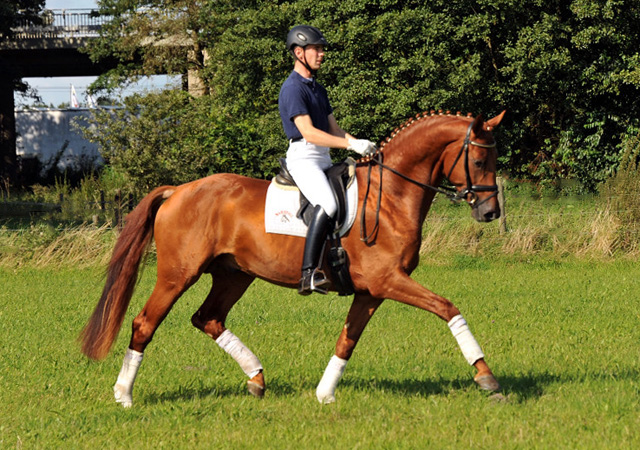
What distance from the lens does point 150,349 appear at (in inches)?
387

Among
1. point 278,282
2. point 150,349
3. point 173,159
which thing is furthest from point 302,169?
point 173,159

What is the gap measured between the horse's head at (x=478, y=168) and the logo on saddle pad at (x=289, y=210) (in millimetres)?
881

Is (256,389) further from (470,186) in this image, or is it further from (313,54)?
(313,54)

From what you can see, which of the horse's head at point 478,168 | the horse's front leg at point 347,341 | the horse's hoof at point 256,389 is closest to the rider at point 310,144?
the horse's front leg at point 347,341

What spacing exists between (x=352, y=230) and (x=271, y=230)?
0.71 meters

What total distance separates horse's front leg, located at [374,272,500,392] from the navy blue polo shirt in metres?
1.53

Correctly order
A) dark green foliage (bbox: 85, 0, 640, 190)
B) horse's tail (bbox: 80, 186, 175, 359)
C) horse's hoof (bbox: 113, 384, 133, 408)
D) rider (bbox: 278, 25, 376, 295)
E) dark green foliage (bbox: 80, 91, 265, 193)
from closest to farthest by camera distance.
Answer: rider (bbox: 278, 25, 376, 295), horse's hoof (bbox: 113, 384, 133, 408), horse's tail (bbox: 80, 186, 175, 359), dark green foliage (bbox: 80, 91, 265, 193), dark green foliage (bbox: 85, 0, 640, 190)

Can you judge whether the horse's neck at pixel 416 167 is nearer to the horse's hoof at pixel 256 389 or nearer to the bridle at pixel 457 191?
the bridle at pixel 457 191

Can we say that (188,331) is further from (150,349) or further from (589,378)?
(589,378)

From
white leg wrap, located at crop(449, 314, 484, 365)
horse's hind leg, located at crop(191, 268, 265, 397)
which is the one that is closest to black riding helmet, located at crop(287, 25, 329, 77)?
horse's hind leg, located at crop(191, 268, 265, 397)

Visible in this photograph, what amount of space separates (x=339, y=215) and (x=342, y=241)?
8.7 inches

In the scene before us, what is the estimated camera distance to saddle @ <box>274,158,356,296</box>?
22.9 ft

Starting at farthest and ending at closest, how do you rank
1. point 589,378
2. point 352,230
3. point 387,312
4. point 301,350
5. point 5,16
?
point 5,16 → point 387,312 → point 301,350 → point 589,378 → point 352,230

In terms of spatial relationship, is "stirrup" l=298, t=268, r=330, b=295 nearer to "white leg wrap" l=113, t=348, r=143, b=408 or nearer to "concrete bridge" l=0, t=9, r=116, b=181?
"white leg wrap" l=113, t=348, r=143, b=408
